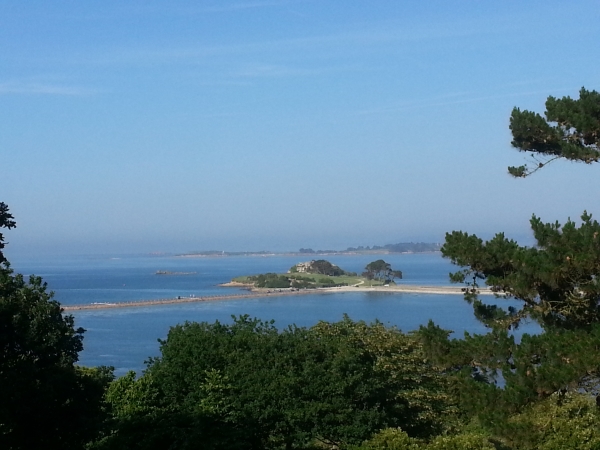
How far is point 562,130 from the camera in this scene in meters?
7.07

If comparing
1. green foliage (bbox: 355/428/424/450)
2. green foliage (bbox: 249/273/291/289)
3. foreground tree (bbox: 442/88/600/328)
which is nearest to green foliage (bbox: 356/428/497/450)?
green foliage (bbox: 355/428/424/450)

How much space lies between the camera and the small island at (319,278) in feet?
255

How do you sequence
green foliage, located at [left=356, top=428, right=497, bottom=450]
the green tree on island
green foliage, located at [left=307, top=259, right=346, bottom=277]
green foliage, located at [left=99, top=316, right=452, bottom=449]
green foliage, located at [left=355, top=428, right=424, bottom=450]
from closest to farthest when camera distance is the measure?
green foliage, located at [left=356, top=428, right=497, bottom=450], green foliage, located at [left=355, top=428, right=424, bottom=450], green foliage, located at [left=99, top=316, right=452, bottom=449], the green tree on island, green foliage, located at [left=307, top=259, right=346, bottom=277]

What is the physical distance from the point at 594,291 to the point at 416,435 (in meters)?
6.41

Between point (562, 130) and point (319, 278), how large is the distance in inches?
3060

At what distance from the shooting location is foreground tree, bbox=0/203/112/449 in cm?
765

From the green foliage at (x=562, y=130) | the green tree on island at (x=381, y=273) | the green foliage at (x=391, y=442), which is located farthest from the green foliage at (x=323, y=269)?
the green foliage at (x=562, y=130)

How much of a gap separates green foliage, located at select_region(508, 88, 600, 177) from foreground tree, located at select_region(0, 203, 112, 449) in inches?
207

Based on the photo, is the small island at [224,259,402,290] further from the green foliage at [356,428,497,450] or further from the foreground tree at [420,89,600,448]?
the foreground tree at [420,89,600,448]

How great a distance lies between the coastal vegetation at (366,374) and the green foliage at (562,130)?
0.5 inches

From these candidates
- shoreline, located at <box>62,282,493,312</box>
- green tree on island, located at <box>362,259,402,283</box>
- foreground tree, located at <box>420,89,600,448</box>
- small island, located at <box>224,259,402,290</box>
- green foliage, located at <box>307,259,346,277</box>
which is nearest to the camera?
foreground tree, located at <box>420,89,600,448</box>

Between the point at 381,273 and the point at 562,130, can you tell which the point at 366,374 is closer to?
the point at 562,130

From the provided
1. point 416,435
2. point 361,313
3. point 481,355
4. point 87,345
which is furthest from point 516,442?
point 361,313

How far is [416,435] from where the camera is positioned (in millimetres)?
12016
